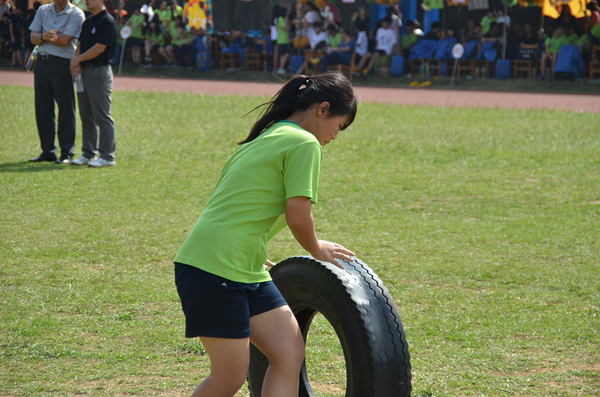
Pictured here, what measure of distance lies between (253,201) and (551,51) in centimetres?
1863

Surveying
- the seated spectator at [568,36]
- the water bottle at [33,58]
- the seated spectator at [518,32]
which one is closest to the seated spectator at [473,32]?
the seated spectator at [518,32]

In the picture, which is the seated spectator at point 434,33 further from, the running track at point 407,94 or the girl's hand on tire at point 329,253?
the girl's hand on tire at point 329,253

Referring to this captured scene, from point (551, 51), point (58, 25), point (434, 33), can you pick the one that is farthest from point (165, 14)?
point (58, 25)

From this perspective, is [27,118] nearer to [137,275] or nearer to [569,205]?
[137,275]

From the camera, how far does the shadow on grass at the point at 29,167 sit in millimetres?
8250

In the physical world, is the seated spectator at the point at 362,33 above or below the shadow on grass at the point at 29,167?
above

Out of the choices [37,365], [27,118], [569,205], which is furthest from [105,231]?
[27,118]

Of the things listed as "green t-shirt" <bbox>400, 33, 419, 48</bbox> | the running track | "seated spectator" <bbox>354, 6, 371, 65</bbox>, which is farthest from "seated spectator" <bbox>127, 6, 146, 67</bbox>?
"green t-shirt" <bbox>400, 33, 419, 48</bbox>

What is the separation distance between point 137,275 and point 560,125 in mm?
9729

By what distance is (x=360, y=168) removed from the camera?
8.84 m

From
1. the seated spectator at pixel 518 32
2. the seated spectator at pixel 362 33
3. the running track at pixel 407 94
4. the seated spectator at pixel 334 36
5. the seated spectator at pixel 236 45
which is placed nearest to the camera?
the running track at pixel 407 94

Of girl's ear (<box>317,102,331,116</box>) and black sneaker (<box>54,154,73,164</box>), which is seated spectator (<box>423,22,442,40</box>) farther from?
girl's ear (<box>317,102,331,116</box>)

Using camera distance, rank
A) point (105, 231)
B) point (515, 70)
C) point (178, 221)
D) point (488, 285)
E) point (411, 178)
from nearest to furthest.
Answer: point (488, 285) → point (105, 231) → point (178, 221) → point (411, 178) → point (515, 70)

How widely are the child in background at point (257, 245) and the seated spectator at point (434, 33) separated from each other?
64.3 feet
